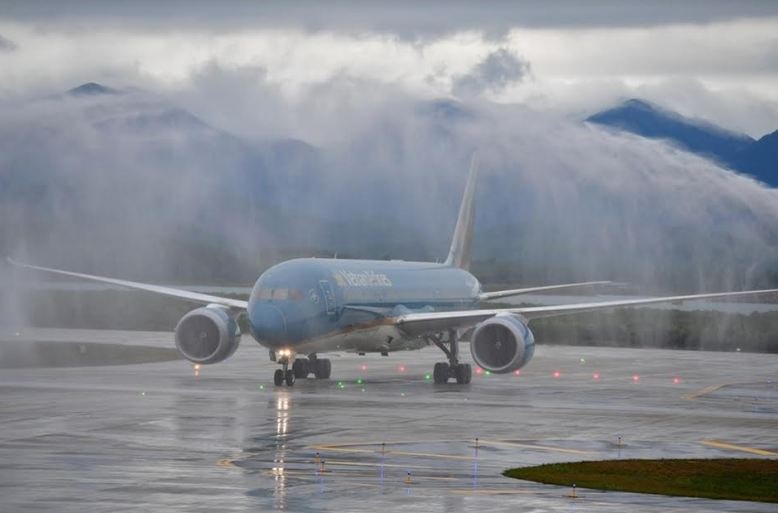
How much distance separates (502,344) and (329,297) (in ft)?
20.6

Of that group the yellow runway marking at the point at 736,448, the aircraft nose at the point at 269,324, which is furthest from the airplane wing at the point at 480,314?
the yellow runway marking at the point at 736,448

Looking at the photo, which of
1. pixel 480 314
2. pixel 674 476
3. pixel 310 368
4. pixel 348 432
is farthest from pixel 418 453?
pixel 310 368

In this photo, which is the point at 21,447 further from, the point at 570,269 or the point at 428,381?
the point at 570,269

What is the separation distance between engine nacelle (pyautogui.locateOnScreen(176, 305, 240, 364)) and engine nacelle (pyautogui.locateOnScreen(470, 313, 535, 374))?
878cm

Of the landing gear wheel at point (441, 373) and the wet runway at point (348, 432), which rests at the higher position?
the landing gear wheel at point (441, 373)

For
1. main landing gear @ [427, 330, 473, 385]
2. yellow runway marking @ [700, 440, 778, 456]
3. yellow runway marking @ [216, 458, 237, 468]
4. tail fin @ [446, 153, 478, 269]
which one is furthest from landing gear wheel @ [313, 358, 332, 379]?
yellow runway marking @ [216, 458, 237, 468]

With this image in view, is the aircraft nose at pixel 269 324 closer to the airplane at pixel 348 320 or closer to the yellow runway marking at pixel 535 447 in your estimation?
the airplane at pixel 348 320

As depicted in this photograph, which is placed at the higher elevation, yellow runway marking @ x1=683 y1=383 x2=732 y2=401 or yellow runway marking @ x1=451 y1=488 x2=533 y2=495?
yellow runway marking @ x1=683 y1=383 x2=732 y2=401

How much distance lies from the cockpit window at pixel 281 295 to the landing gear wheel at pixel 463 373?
736cm

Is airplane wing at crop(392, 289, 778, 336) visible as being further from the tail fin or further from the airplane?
the tail fin

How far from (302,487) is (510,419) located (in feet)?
48.4

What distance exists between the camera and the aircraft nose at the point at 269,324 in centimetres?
5253

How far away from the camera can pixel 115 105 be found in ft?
305

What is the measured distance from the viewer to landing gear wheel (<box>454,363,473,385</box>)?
57400mm
